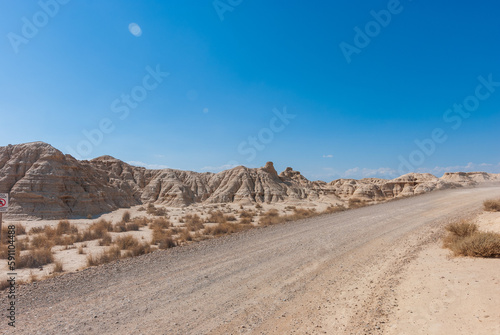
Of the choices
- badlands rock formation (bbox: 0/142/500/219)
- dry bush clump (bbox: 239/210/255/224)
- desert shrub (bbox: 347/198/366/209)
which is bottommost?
dry bush clump (bbox: 239/210/255/224)

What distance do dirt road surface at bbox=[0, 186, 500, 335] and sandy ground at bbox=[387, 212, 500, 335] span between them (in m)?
0.28

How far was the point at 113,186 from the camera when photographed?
119ft

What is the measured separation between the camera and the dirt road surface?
441cm

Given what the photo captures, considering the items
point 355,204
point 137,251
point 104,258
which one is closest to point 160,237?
point 137,251

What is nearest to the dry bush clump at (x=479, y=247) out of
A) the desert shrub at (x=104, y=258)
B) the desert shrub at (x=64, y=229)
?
the desert shrub at (x=104, y=258)

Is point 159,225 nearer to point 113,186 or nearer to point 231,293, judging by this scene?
point 231,293

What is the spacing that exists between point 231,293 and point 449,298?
13.9 ft

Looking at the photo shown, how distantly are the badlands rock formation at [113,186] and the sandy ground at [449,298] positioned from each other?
2822 centimetres

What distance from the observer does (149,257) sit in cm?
932

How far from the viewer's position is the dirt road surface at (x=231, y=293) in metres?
4.41

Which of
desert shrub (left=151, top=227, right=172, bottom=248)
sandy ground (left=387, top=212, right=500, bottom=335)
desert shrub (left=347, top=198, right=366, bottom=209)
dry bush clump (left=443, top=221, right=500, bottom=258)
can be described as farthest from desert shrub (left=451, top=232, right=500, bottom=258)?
desert shrub (left=347, top=198, right=366, bottom=209)

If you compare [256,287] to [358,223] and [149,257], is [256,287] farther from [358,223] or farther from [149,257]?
[358,223]

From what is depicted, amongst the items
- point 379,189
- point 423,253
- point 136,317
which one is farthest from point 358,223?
point 379,189

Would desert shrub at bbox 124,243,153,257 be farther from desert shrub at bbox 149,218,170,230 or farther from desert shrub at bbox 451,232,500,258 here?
desert shrub at bbox 451,232,500,258
